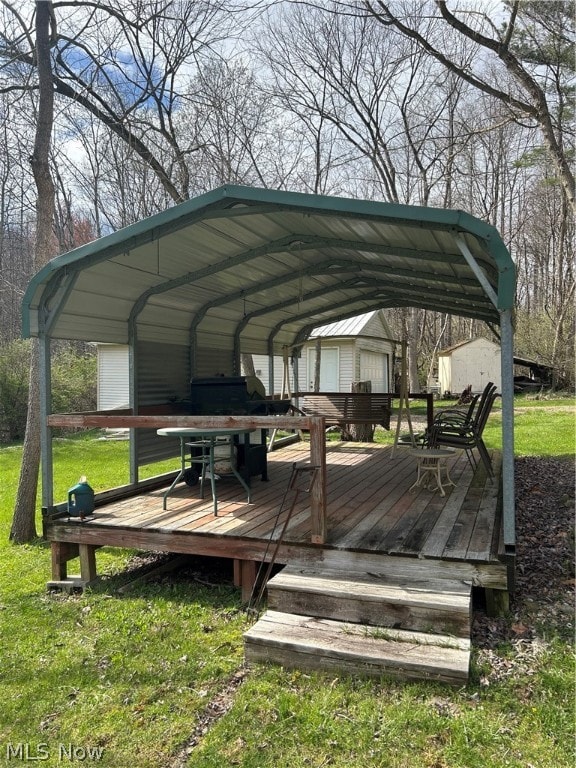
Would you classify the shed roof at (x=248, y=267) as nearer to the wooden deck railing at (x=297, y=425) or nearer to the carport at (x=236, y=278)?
the carport at (x=236, y=278)

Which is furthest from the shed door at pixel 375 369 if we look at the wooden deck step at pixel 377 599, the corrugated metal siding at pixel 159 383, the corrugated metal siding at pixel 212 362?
the wooden deck step at pixel 377 599

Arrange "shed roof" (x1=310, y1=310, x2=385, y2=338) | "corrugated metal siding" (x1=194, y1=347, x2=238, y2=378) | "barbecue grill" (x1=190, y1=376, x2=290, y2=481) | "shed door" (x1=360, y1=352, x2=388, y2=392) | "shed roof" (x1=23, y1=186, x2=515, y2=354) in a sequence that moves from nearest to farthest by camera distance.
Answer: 1. "shed roof" (x1=23, y1=186, x2=515, y2=354)
2. "barbecue grill" (x1=190, y1=376, x2=290, y2=481)
3. "corrugated metal siding" (x1=194, y1=347, x2=238, y2=378)
4. "shed roof" (x1=310, y1=310, x2=385, y2=338)
5. "shed door" (x1=360, y1=352, x2=388, y2=392)

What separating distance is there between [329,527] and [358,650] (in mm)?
1396

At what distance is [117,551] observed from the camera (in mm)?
5812

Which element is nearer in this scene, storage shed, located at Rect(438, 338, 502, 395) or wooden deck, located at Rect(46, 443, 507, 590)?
wooden deck, located at Rect(46, 443, 507, 590)

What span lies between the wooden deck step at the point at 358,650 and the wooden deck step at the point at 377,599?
72 mm

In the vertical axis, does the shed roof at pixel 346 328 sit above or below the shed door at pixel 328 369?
above

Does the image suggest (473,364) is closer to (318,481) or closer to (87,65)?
(87,65)

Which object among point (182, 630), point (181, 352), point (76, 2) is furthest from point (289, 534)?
point (76, 2)

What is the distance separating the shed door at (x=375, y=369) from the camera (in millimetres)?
19484

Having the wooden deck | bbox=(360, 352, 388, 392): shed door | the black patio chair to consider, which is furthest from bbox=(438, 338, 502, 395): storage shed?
the wooden deck

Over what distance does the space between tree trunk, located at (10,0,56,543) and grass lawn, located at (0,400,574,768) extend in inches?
86.5

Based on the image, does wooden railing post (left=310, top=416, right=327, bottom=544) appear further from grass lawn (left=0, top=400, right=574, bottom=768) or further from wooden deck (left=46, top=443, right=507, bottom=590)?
grass lawn (left=0, top=400, right=574, bottom=768)

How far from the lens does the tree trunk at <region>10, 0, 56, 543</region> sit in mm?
6121
